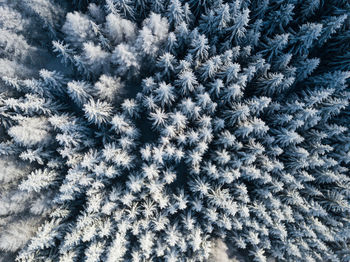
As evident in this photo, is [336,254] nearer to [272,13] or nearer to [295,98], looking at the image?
[295,98]

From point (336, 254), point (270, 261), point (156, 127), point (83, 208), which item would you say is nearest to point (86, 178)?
point (83, 208)

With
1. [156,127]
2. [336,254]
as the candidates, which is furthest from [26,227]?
[336,254]

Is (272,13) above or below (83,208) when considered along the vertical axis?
above

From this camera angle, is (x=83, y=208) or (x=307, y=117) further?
(x=83, y=208)

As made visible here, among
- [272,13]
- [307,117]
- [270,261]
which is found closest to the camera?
[307,117]

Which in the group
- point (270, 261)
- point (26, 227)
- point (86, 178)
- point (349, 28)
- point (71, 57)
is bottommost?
point (26, 227)

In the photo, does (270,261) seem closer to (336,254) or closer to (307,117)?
(336,254)

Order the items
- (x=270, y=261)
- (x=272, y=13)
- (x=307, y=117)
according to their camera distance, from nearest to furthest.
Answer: (x=307, y=117)
(x=272, y=13)
(x=270, y=261)
